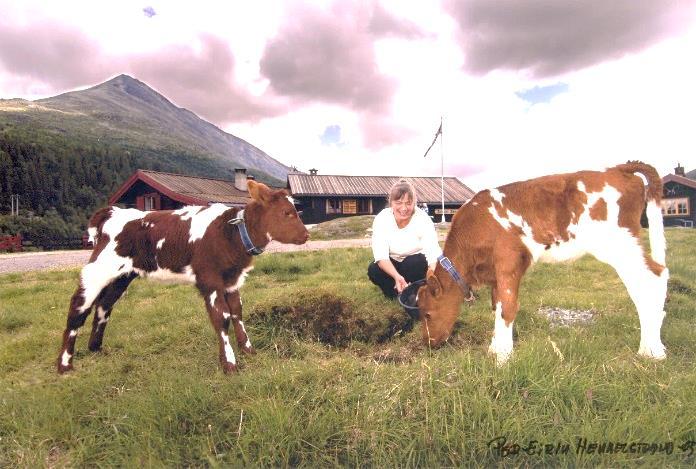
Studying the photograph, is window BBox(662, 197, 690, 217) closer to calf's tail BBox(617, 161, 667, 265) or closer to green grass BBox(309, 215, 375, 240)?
green grass BBox(309, 215, 375, 240)

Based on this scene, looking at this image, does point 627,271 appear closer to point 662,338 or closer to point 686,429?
point 662,338

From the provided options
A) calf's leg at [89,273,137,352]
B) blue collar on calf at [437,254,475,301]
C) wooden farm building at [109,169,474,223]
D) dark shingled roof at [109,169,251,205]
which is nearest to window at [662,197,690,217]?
wooden farm building at [109,169,474,223]

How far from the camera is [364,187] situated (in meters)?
43.1

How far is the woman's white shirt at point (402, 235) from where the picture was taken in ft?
19.3

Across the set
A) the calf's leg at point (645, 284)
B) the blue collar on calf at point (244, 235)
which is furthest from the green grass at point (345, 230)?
the calf's leg at point (645, 284)

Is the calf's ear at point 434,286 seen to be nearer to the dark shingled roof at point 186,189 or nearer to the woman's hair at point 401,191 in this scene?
the woman's hair at point 401,191

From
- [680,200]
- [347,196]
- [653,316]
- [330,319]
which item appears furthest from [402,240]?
[680,200]

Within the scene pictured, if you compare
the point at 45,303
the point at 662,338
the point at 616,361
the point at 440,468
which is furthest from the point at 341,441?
the point at 45,303

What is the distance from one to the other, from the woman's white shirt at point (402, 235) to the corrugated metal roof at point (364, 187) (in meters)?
33.9

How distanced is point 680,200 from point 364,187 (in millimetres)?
29190

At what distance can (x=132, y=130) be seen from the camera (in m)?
182

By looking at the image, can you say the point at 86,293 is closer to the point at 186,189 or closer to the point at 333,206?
the point at 186,189

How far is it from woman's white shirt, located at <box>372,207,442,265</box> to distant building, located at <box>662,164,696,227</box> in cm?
4041

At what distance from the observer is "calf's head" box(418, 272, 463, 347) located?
4676 mm
